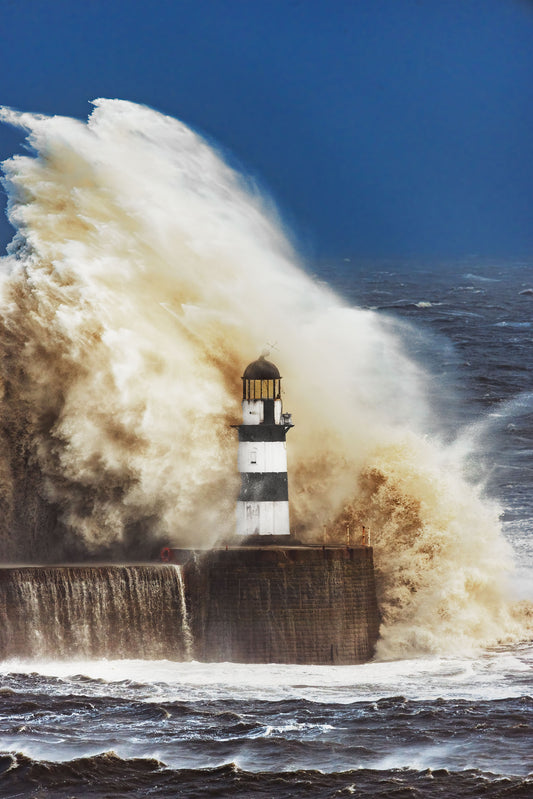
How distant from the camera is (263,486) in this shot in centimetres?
2359

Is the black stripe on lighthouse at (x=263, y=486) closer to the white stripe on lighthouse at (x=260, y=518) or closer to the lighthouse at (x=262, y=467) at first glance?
the lighthouse at (x=262, y=467)

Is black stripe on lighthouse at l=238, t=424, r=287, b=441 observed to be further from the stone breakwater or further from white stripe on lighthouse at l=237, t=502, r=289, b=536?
the stone breakwater

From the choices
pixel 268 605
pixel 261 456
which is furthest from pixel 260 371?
pixel 268 605

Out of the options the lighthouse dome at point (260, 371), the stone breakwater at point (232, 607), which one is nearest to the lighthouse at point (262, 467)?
the lighthouse dome at point (260, 371)

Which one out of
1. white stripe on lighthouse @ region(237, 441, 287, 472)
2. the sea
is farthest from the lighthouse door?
the sea

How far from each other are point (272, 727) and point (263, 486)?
6.96 meters

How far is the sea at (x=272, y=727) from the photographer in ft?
49.0

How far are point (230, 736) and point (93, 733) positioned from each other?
5.85 ft

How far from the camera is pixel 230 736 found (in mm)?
16797

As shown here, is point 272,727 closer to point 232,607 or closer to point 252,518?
point 232,607

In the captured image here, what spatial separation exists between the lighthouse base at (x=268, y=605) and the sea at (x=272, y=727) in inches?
16.6

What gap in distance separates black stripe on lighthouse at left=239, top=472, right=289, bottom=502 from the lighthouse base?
5.06ft

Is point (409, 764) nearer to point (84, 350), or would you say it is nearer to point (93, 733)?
point (93, 733)

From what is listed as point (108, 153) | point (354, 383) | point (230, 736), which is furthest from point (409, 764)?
point (108, 153)
